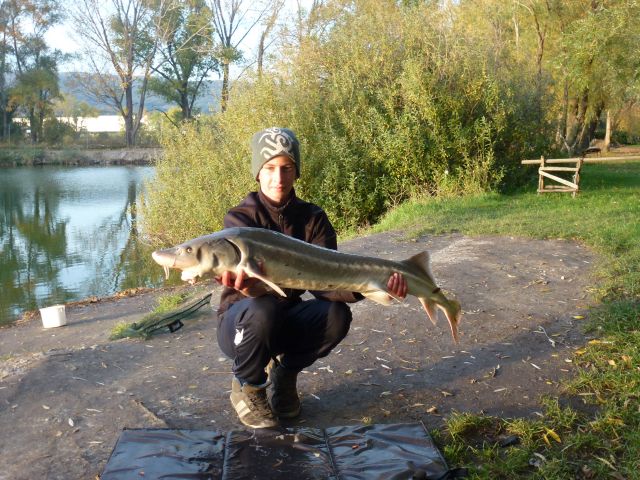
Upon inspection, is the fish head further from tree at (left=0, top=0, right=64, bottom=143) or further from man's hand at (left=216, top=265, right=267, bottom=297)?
tree at (left=0, top=0, right=64, bottom=143)

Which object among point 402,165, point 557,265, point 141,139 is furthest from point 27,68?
point 557,265

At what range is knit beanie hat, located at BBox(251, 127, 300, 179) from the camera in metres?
3.57

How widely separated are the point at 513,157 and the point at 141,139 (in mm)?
43404

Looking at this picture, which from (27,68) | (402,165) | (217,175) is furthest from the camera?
(27,68)

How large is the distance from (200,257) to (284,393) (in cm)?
126

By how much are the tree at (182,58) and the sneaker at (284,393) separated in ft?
146

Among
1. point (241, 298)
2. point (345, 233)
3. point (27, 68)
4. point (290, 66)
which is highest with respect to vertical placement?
point (27, 68)

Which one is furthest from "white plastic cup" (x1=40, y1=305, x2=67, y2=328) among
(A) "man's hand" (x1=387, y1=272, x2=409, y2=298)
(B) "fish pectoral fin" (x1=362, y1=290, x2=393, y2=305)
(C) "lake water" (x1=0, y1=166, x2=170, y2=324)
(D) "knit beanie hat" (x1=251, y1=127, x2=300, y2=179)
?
(A) "man's hand" (x1=387, y1=272, x2=409, y2=298)

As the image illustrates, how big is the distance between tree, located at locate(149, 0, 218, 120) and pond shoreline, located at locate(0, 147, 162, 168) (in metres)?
8.03

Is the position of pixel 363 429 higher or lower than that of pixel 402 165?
lower

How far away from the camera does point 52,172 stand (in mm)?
36156

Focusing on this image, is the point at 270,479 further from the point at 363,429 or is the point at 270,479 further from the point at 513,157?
the point at 513,157

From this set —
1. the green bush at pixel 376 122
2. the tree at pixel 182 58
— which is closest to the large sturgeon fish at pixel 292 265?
the green bush at pixel 376 122

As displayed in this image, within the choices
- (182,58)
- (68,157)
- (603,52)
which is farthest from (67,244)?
(182,58)
